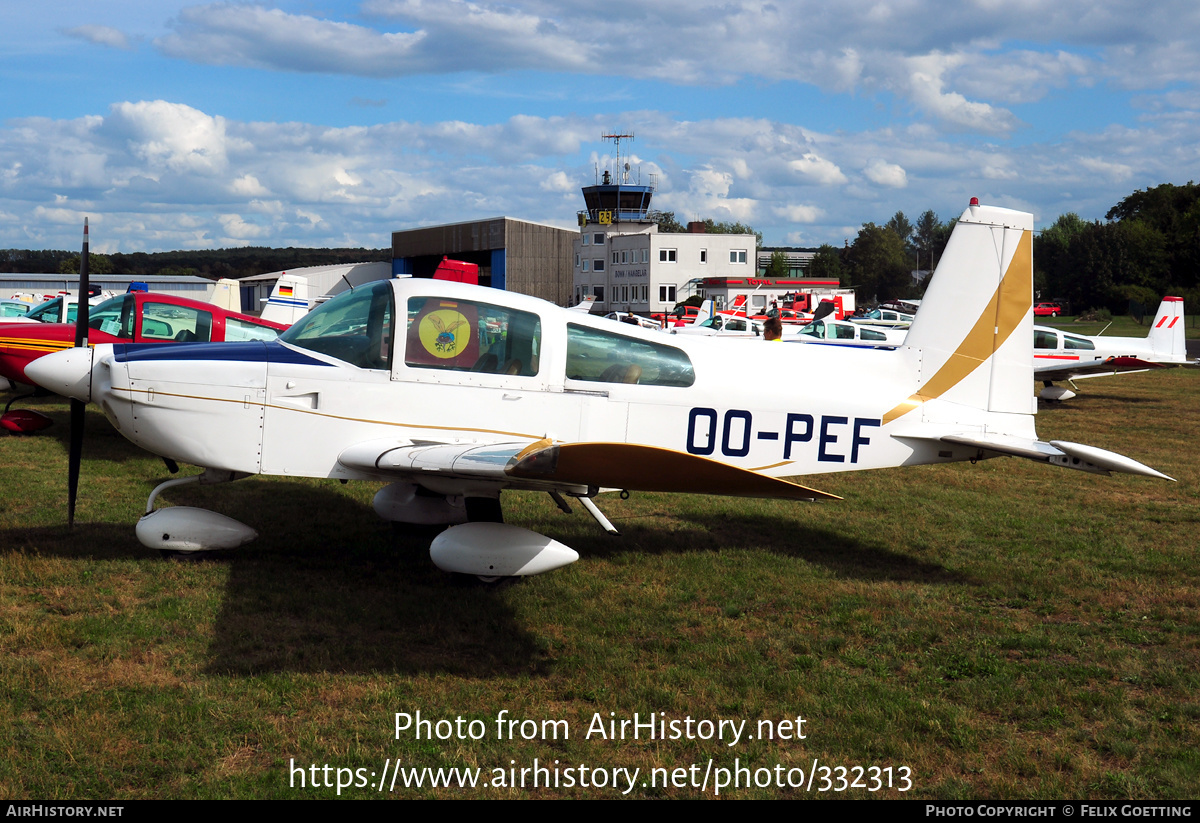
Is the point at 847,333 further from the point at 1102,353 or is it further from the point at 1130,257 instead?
the point at 1130,257

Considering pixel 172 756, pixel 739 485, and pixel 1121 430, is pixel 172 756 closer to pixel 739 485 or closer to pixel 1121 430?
pixel 739 485

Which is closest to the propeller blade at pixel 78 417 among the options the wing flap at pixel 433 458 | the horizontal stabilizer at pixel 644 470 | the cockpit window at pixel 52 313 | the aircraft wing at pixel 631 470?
the wing flap at pixel 433 458

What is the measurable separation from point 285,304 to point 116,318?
516cm

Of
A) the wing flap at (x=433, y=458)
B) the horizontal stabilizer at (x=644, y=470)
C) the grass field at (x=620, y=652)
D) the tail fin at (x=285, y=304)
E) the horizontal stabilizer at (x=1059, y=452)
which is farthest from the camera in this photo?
the tail fin at (x=285, y=304)

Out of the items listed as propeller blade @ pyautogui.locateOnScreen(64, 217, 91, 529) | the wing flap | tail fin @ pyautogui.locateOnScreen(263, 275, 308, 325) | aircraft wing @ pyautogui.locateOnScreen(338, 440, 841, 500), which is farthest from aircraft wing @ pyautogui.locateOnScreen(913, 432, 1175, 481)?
tail fin @ pyautogui.locateOnScreen(263, 275, 308, 325)

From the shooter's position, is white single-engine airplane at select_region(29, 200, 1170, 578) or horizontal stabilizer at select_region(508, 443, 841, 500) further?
white single-engine airplane at select_region(29, 200, 1170, 578)

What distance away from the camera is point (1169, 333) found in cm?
2062

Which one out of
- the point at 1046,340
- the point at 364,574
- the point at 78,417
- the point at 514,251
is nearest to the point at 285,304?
the point at 78,417

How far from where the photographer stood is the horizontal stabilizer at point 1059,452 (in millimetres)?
5230

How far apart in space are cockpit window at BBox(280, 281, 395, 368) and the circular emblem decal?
24 cm

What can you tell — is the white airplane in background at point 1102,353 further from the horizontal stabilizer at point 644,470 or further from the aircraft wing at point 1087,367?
the horizontal stabilizer at point 644,470

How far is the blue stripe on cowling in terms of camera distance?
5625mm

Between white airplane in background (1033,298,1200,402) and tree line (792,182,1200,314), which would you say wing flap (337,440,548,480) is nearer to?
white airplane in background (1033,298,1200,402)

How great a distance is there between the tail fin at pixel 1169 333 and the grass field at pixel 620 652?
14.9 metres
